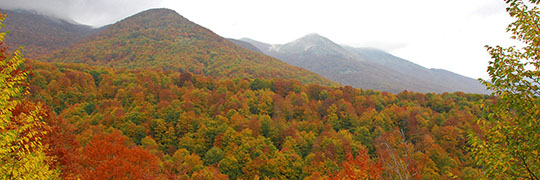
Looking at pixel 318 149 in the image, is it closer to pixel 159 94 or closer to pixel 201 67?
pixel 159 94

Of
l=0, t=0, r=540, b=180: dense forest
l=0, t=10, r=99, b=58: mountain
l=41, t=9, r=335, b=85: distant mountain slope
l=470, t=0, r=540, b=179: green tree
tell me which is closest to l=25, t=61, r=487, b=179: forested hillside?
l=0, t=0, r=540, b=180: dense forest

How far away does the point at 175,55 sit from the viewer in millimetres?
152500

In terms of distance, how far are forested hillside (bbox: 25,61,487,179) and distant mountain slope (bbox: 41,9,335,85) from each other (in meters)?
44.8

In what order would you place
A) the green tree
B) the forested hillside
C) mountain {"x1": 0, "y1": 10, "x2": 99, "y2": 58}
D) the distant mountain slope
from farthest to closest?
mountain {"x1": 0, "y1": 10, "x2": 99, "y2": 58} < the distant mountain slope < the forested hillside < the green tree

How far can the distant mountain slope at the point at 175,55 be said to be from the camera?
13138 cm

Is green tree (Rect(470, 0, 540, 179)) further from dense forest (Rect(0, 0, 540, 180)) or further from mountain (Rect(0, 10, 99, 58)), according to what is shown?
mountain (Rect(0, 10, 99, 58))

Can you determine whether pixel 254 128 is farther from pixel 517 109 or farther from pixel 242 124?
pixel 517 109

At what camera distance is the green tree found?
6164 mm

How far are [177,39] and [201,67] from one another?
188 feet

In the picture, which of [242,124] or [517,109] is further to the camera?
[242,124]

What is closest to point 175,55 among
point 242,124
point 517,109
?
point 242,124

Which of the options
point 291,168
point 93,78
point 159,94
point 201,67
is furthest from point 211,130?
point 201,67

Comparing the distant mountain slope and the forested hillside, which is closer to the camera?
the forested hillside

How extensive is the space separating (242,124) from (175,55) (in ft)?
365
